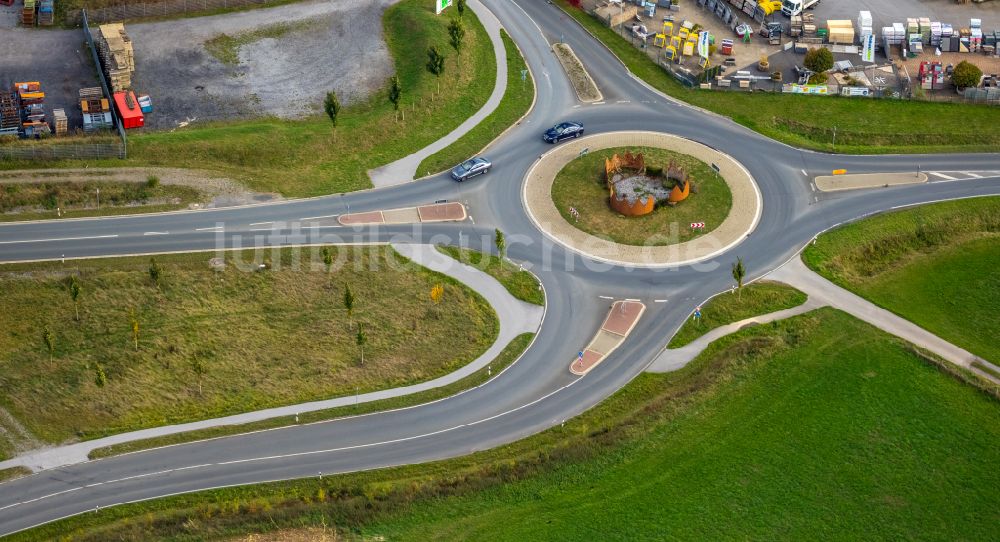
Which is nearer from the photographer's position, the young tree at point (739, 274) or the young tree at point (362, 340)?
the young tree at point (362, 340)

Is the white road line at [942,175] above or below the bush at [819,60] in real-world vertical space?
below

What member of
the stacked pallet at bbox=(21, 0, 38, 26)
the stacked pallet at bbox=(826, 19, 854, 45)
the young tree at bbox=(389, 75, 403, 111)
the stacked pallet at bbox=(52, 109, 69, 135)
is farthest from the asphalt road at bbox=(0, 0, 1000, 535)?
the stacked pallet at bbox=(21, 0, 38, 26)

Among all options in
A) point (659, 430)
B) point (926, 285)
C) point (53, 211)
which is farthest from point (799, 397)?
point (53, 211)

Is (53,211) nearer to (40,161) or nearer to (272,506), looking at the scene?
(40,161)

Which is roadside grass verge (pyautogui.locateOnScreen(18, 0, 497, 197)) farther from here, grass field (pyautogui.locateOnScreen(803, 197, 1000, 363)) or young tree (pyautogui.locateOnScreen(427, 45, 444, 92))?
grass field (pyautogui.locateOnScreen(803, 197, 1000, 363))

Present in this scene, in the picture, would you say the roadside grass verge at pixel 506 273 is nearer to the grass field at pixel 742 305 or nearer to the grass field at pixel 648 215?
the grass field at pixel 648 215

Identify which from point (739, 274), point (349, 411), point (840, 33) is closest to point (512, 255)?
point (739, 274)

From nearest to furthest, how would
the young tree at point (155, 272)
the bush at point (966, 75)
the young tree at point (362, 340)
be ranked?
the young tree at point (362, 340) < the young tree at point (155, 272) < the bush at point (966, 75)

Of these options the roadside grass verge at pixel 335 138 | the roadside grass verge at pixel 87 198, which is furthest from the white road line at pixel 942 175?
the roadside grass verge at pixel 87 198
